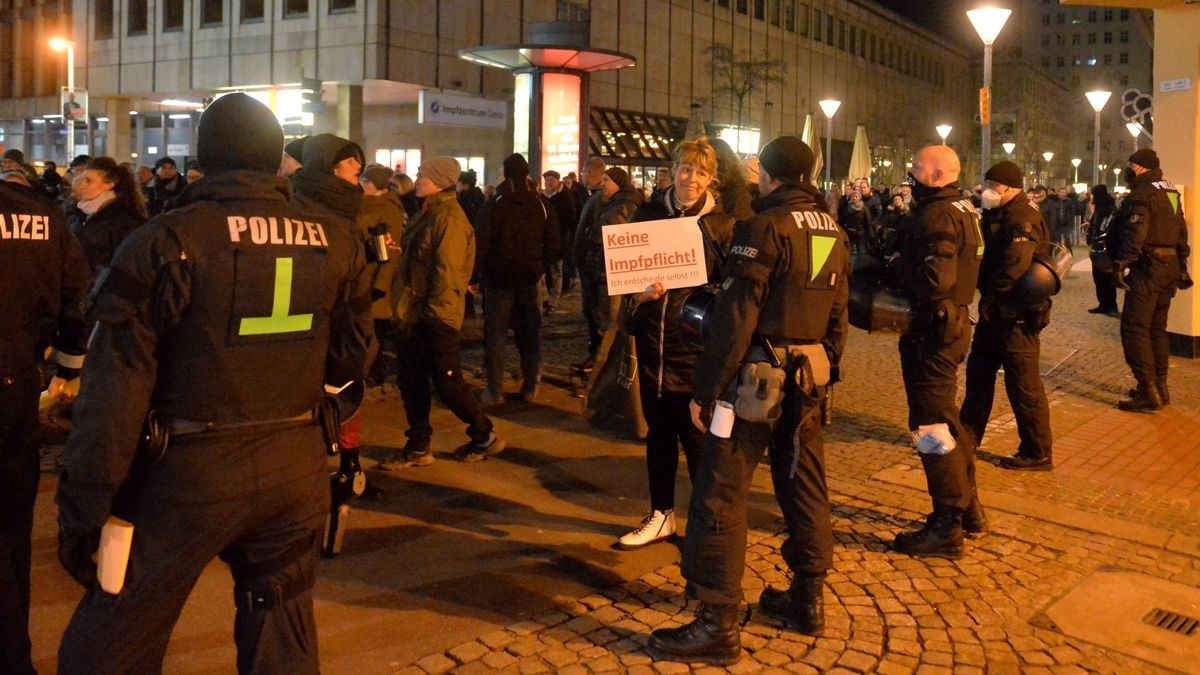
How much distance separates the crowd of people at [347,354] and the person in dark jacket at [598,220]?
98 mm

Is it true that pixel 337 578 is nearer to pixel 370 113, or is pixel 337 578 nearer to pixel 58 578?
pixel 58 578

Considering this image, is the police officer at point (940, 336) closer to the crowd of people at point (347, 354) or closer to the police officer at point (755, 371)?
the crowd of people at point (347, 354)

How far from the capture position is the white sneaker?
538 centimetres

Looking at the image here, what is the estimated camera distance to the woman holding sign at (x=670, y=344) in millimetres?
5133

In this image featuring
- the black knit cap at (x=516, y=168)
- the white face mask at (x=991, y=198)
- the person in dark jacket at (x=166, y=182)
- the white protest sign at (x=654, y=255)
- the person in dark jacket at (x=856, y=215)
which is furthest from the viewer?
the person in dark jacket at (x=856, y=215)

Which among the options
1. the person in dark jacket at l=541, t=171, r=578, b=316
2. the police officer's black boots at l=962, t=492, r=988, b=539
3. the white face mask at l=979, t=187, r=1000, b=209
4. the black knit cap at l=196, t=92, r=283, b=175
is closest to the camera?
the black knit cap at l=196, t=92, r=283, b=175

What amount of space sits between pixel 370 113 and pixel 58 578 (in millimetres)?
34263

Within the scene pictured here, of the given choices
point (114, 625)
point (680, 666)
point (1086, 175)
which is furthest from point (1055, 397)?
point (1086, 175)

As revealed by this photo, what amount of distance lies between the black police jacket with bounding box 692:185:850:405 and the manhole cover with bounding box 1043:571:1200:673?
1.65 meters

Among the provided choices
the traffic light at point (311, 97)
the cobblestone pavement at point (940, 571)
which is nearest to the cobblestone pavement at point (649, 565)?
the cobblestone pavement at point (940, 571)

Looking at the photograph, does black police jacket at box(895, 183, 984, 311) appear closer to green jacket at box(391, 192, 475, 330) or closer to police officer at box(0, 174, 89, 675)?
green jacket at box(391, 192, 475, 330)

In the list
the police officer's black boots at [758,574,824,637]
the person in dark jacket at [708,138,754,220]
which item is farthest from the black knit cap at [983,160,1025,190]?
the police officer's black boots at [758,574,824,637]

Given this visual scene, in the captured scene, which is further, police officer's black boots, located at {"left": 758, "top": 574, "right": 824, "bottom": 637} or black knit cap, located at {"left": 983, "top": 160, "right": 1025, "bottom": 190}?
black knit cap, located at {"left": 983, "top": 160, "right": 1025, "bottom": 190}

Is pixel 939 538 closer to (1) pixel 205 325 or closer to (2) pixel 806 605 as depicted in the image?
(2) pixel 806 605
